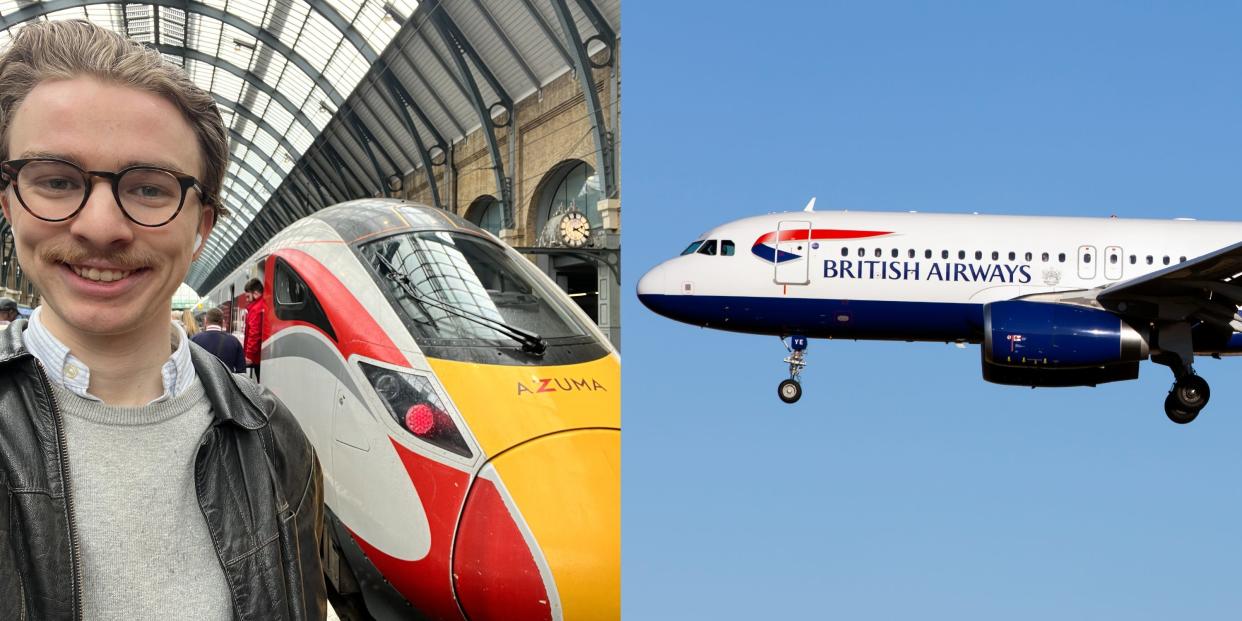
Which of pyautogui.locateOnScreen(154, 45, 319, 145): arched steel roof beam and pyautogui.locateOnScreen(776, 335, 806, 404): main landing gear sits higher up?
pyautogui.locateOnScreen(154, 45, 319, 145): arched steel roof beam

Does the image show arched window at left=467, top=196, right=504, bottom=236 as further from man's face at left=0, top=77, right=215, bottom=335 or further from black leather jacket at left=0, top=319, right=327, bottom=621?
man's face at left=0, top=77, right=215, bottom=335

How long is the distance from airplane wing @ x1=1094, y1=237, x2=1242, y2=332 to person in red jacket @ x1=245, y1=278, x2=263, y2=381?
36.3 feet

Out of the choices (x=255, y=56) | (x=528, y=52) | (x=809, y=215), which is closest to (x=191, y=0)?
(x=255, y=56)

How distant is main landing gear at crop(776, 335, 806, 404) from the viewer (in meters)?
14.9

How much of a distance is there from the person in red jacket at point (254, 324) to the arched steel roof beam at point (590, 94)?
9.39 feet

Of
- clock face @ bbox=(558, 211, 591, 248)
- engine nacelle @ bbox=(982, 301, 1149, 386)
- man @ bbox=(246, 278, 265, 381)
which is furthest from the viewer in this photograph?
engine nacelle @ bbox=(982, 301, 1149, 386)

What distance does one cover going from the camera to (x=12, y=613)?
5.23ft

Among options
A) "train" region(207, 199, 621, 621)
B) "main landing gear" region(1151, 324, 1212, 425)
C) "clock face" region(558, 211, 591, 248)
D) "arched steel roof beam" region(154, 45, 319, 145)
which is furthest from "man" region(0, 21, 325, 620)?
"main landing gear" region(1151, 324, 1212, 425)

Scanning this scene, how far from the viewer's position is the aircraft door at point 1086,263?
14.9 m

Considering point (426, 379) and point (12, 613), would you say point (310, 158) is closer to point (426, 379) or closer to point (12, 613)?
point (426, 379)

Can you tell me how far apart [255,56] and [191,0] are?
2648 millimetres

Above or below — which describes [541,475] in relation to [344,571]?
above

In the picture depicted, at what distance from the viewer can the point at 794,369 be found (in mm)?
14875

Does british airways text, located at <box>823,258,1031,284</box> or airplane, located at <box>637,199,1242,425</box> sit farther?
british airways text, located at <box>823,258,1031,284</box>
